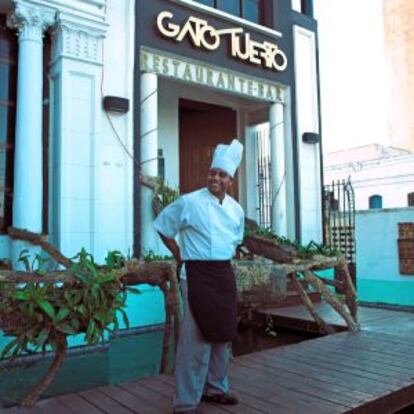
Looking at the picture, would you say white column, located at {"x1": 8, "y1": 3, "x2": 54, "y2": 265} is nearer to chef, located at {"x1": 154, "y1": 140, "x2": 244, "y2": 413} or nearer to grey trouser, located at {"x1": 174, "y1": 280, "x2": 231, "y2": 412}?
chef, located at {"x1": 154, "y1": 140, "x2": 244, "y2": 413}

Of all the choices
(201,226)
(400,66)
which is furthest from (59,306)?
(400,66)

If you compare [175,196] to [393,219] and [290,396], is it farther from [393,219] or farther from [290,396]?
[393,219]

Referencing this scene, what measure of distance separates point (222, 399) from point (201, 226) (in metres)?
1.11

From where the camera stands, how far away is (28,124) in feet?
17.5

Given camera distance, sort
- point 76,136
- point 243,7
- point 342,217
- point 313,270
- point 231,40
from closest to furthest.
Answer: point 313,270 → point 76,136 → point 231,40 → point 243,7 → point 342,217

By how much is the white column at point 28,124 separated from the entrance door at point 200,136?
432cm

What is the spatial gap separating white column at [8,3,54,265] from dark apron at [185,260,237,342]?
9.94ft

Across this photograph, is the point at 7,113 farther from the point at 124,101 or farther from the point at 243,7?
the point at 243,7

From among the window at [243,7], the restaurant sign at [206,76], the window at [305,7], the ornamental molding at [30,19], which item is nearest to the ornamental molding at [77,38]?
the ornamental molding at [30,19]

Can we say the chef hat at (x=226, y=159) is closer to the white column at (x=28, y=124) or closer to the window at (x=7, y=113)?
the white column at (x=28, y=124)

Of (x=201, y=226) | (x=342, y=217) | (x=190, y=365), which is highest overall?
(x=342, y=217)

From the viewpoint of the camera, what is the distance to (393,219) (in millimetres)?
9078

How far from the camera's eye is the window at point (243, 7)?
7741 mm

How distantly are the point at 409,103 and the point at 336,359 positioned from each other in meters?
30.1
